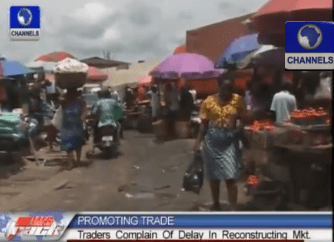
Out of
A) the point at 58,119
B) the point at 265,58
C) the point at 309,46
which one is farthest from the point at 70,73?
the point at 309,46

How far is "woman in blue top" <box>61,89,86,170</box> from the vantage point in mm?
4004

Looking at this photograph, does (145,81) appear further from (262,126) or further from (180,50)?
(262,126)

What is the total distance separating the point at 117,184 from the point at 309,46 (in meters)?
1.46

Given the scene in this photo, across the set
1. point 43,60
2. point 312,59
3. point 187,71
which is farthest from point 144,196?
point 312,59

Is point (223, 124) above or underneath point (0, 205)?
above

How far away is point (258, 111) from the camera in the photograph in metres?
4.01

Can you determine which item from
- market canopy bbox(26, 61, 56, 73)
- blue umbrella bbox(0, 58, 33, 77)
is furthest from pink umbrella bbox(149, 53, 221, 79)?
blue umbrella bbox(0, 58, 33, 77)

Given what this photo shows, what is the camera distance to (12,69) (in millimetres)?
3951

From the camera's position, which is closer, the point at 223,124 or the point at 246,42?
the point at 246,42

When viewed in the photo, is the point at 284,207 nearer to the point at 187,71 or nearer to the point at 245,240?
the point at 245,240

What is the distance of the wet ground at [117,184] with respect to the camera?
3.92 metres

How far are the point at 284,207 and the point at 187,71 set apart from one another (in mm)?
1052

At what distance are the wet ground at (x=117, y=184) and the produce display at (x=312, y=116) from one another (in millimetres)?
578

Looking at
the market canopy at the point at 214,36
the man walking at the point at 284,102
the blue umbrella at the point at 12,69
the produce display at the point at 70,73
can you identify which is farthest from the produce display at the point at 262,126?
the blue umbrella at the point at 12,69
